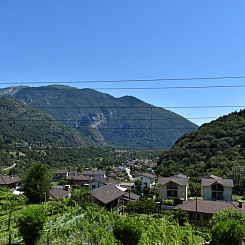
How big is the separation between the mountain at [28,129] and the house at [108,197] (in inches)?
2605

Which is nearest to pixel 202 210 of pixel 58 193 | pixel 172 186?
pixel 172 186

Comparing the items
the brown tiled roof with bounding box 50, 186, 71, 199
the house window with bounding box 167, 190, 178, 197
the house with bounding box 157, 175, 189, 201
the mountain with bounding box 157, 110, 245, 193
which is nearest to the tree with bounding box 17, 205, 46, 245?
the brown tiled roof with bounding box 50, 186, 71, 199

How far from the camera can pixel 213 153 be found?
190 feet

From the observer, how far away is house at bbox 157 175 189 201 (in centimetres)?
3922

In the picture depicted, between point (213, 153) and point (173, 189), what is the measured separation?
67.2 feet

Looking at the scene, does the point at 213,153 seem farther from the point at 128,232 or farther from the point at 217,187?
the point at 128,232

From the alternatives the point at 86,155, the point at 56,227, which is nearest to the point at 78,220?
the point at 56,227

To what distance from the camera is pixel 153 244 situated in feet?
45.1

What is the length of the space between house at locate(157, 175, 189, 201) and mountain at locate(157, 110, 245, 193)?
987 cm

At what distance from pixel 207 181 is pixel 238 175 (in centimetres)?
856

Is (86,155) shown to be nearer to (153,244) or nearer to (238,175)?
(238,175)

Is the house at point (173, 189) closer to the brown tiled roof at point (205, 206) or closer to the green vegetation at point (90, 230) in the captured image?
the brown tiled roof at point (205, 206)

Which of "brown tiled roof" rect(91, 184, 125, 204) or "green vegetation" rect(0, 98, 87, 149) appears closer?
"brown tiled roof" rect(91, 184, 125, 204)

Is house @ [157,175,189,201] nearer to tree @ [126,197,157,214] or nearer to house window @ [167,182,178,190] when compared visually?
house window @ [167,182,178,190]
